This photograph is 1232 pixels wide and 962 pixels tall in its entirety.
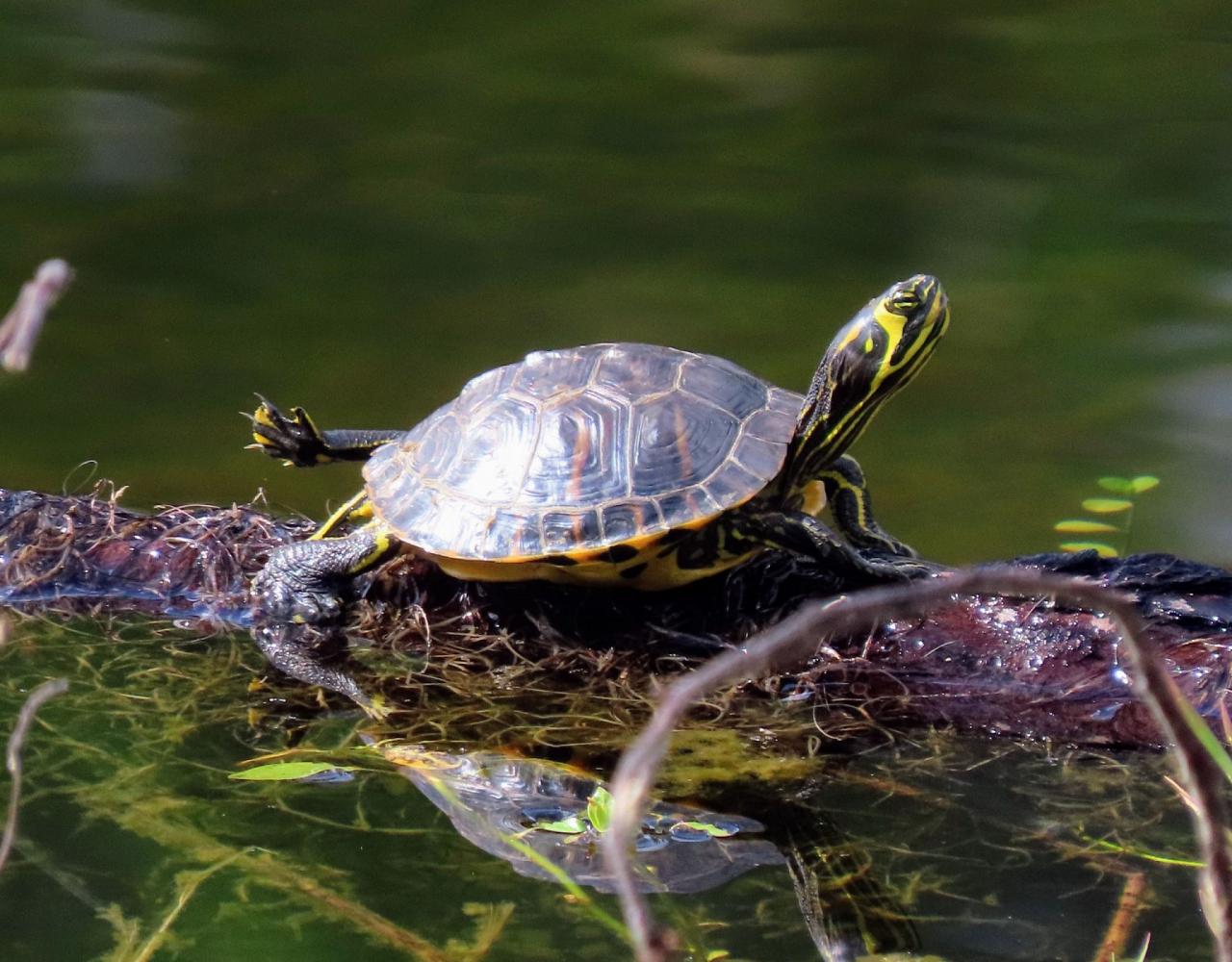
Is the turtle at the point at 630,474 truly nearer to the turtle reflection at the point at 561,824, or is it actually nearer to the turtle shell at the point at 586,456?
the turtle shell at the point at 586,456

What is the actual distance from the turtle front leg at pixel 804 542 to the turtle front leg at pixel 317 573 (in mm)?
908

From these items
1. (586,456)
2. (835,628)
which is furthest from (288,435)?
(835,628)

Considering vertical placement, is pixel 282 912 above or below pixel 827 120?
below

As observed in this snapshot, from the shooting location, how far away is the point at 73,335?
761 cm

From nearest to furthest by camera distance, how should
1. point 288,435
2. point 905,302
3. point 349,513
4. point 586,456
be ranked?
point 586,456 → point 905,302 → point 349,513 → point 288,435

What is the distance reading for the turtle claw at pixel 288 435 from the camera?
3.82m

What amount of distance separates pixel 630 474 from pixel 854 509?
674 millimetres

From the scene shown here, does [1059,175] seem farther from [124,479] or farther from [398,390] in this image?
[124,479]

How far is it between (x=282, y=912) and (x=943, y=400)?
5.67 m

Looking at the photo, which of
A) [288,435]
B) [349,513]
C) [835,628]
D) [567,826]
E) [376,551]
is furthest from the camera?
[288,435]

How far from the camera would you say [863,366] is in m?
3.42

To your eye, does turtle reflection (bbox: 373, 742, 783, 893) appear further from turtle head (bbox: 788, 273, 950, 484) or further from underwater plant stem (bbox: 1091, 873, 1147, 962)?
turtle head (bbox: 788, 273, 950, 484)

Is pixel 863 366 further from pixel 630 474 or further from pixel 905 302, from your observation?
pixel 630 474

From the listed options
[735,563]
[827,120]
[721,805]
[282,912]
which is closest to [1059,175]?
[827,120]
